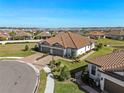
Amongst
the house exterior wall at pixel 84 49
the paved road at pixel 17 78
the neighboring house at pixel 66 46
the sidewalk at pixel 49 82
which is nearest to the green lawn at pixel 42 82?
the sidewalk at pixel 49 82

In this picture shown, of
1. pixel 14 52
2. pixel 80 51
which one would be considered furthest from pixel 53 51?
pixel 14 52

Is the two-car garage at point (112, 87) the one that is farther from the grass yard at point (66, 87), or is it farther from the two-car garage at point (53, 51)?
the two-car garage at point (53, 51)

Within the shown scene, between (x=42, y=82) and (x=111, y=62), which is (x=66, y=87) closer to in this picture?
(x=42, y=82)

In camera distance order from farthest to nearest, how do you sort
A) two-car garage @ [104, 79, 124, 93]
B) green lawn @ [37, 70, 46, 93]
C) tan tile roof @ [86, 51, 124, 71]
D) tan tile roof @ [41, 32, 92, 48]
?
1. tan tile roof @ [41, 32, 92, 48]
2. green lawn @ [37, 70, 46, 93]
3. tan tile roof @ [86, 51, 124, 71]
4. two-car garage @ [104, 79, 124, 93]

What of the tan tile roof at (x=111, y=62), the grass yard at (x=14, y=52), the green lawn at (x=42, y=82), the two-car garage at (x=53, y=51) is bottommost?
the green lawn at (x=42, y=82)

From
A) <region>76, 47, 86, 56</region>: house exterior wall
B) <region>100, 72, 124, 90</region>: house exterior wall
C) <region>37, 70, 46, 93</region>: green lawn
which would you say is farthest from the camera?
<region>76, 47, 86, 56</region>: house exterior wall

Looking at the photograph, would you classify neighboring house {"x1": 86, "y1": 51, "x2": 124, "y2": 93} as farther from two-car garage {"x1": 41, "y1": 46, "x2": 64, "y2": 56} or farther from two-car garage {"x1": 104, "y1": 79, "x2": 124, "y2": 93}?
two-car garage {"x1": 41, "y1": 46, "x2": 64, "y2": 56}

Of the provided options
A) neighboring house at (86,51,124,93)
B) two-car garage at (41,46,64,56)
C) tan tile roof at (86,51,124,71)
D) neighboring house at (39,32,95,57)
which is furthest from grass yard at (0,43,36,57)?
tan tile roof at (86,51,124,71)

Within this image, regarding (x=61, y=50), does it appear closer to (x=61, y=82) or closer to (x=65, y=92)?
(x=61, y=82)
